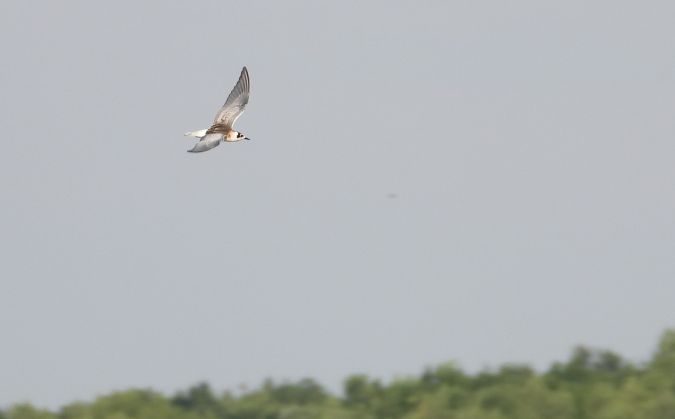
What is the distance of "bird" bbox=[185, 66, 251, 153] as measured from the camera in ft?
154

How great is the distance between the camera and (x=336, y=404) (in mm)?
69625

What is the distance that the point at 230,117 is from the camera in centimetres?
4791

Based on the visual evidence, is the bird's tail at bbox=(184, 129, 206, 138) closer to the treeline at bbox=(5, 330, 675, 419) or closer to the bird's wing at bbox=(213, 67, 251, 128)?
the bird's wing at bbox=(213, 67, 251, 128)

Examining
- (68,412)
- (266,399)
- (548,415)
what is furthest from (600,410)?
(68,412)

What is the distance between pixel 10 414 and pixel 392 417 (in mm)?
13465

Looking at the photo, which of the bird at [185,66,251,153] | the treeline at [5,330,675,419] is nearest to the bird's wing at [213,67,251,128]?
the bird at [185,66,251,153]

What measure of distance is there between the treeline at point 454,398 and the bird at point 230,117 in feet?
56.3

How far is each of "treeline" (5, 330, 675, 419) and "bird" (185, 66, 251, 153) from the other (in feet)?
56.3

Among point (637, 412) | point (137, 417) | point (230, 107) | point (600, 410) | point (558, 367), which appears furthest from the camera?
point (558, 367)

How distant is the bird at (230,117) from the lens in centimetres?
4684

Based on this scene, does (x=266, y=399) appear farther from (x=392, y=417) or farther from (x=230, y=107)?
(x=230, y=107)

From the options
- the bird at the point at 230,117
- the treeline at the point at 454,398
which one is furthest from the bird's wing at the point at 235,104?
the treeline at the point at 454,398

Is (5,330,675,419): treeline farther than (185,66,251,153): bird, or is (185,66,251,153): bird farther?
(5,330,675,419): treeline

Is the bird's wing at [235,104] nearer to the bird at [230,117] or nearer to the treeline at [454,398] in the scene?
the bird at [230,117]
